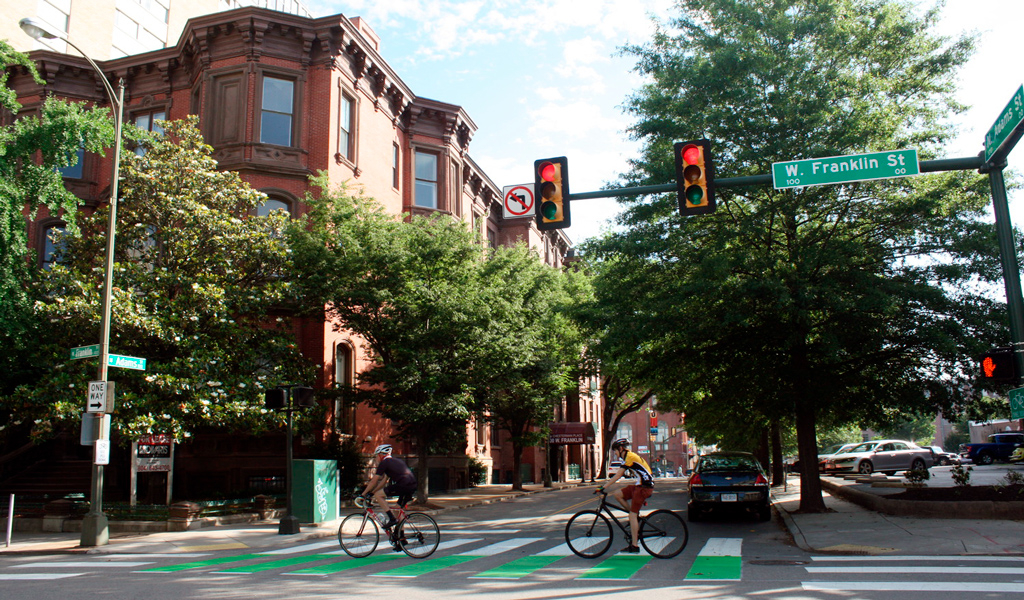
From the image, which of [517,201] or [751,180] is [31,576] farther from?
[751,180]

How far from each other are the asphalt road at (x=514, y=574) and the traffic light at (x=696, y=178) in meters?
4.83

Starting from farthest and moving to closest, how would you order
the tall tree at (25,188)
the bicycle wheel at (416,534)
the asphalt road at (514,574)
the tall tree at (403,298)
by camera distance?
the tall tree at (403,298)
the tall tree at (25,188)
the bicycle wheel at (416,534)
the asphalt road at (514,574)

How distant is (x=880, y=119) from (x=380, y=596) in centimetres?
1439

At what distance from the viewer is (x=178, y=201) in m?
19.2

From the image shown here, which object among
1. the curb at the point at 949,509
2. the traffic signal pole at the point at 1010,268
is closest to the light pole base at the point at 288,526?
the curb at the point at 949,509

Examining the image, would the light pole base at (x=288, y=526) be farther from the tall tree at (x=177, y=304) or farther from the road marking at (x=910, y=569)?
the road marking at (x=910, y=569)

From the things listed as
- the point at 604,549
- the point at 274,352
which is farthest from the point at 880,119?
the point at 274,352

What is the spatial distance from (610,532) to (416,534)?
3.00 m

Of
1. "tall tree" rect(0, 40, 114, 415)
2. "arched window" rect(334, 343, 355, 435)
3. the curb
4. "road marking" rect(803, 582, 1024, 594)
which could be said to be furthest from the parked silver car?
"tall tree" rect(0, 40, 114, 415)

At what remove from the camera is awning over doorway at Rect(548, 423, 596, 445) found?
1642 inches

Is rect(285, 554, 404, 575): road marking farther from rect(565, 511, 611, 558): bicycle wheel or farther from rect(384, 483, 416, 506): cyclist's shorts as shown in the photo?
rect(565, 511, 611, 558): bicycle wheel

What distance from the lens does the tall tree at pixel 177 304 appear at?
17.5m

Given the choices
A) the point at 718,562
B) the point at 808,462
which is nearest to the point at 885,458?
the point at 808,462

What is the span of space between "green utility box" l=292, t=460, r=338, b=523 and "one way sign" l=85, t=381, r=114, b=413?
4.26 m
